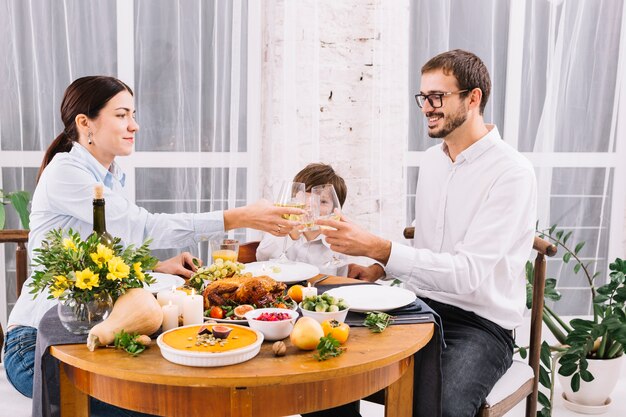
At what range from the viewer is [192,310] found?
176 centimetres

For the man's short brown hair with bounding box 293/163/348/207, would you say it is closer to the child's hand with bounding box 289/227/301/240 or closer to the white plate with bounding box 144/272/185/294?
the child's hand with bounding box 289/227/301/240

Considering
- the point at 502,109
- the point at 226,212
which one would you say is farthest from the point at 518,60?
the point at 226,212

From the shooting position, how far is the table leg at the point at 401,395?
5.94ft

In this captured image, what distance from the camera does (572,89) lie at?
387 cm

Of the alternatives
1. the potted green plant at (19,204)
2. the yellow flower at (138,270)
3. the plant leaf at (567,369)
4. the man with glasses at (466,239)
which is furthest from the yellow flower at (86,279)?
the plant leaf at (567,369)

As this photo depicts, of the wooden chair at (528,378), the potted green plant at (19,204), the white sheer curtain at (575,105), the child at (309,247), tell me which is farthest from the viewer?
the white sheer curtain at (575,105)

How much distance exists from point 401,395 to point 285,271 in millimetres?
661

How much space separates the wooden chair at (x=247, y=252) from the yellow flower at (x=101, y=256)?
1.18 meters

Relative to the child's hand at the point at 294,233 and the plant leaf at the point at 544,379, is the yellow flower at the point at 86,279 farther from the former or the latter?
the plant leaf at the point at 544,379

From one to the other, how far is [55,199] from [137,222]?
28 centimetres

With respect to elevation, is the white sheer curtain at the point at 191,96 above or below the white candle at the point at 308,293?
above

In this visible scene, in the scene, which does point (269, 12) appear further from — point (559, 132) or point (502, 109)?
point (559, 132)

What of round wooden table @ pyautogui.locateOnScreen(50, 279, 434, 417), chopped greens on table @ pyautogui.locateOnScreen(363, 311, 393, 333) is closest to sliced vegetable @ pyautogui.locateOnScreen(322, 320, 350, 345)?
round wooden table @ pyautogui.locateOnScreen(50, 279, 434, 417)

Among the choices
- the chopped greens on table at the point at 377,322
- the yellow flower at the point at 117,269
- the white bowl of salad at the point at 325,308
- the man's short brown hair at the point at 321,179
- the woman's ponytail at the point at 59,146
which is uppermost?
the woman's ponytail at the point at 59,146
